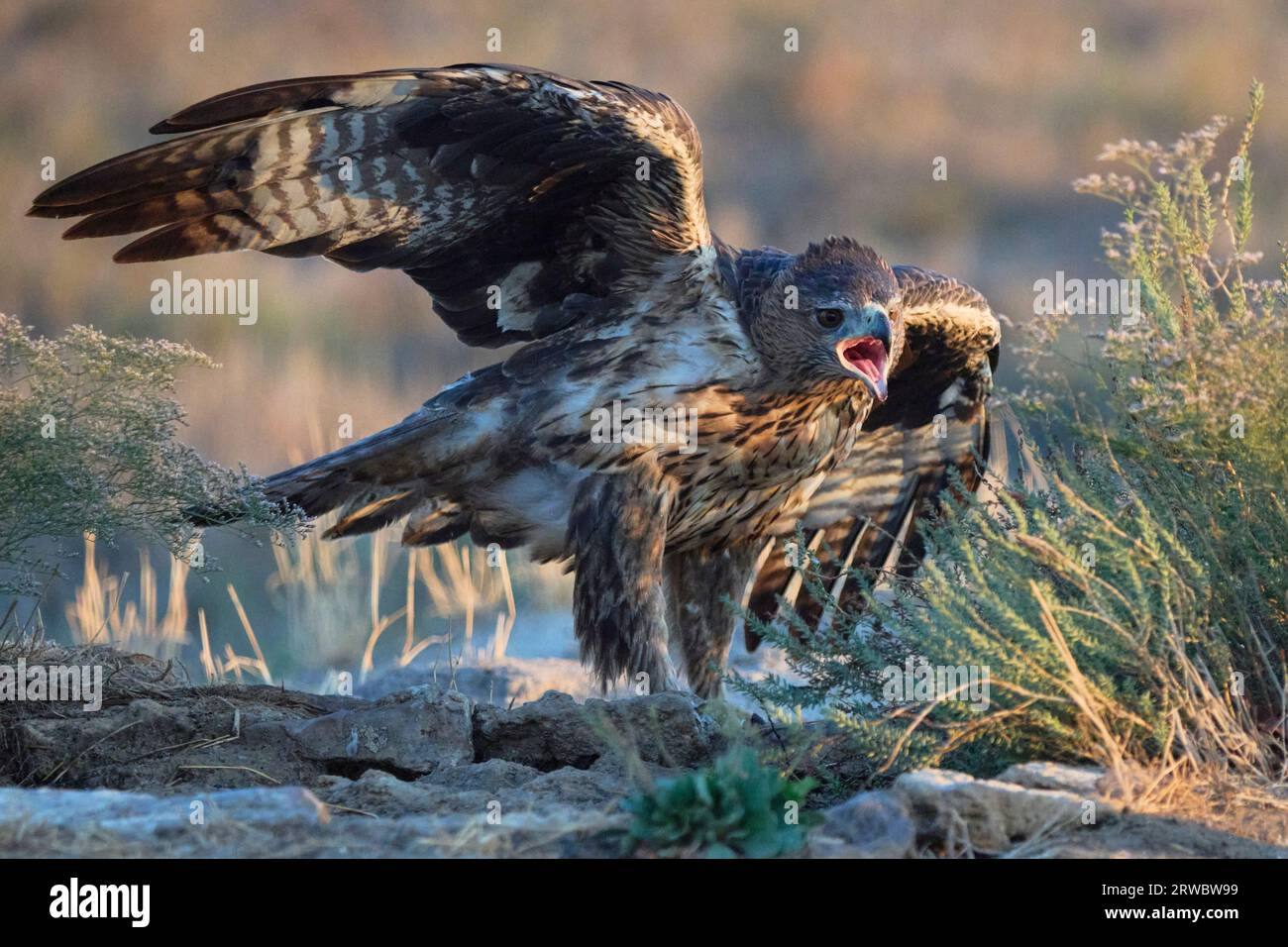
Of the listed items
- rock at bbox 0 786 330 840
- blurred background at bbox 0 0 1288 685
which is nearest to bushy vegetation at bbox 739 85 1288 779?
rock at bbox 0 786 330 840

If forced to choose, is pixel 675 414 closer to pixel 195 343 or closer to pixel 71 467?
pixel 71 467

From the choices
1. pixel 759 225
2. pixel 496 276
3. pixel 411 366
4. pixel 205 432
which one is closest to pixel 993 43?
pixel 759 225

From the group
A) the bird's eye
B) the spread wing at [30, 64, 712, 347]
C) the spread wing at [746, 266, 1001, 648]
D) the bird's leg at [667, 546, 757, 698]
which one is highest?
the spread wing at [30, 64, 712, 347]

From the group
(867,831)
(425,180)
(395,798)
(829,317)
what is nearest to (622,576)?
(829,317)

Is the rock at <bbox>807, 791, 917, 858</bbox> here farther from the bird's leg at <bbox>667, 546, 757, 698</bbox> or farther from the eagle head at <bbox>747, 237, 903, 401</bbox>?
the bird's leg at <bbox>667, 546, 757, 698</bbox>

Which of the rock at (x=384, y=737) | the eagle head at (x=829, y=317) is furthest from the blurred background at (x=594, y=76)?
the rock at (x=384, y=737)

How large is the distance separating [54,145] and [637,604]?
48.4ft

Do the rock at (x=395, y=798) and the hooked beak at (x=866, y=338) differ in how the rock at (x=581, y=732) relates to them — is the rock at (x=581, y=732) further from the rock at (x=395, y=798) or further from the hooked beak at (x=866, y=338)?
the hooked beak at (x=866, y=338)

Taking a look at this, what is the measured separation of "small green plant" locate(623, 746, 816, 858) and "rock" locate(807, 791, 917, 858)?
0.27 ft

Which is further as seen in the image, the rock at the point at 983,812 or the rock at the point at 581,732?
the rock at the point at 581,732

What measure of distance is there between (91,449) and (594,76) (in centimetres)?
1705

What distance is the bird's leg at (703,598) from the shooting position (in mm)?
6531

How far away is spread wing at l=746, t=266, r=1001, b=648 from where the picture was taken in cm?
679

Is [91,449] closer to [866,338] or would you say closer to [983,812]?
[866,338]
